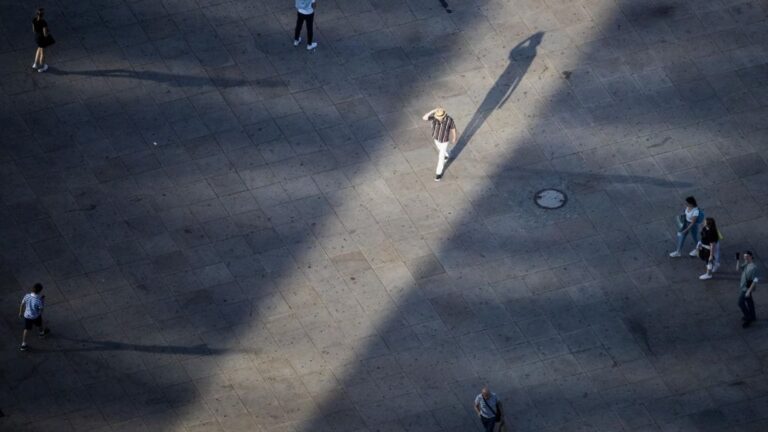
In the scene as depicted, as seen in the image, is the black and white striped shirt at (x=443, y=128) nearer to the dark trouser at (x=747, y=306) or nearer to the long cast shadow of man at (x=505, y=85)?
the long cast shadow of man at (x=505, y=85)

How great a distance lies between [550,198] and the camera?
114ft

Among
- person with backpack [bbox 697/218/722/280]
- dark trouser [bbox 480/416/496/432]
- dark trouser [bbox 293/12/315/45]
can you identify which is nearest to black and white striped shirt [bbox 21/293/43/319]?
dark trouser [bbox 480/416/496/432]

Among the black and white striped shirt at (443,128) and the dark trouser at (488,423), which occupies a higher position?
the black and white striped shirt at (443,128)

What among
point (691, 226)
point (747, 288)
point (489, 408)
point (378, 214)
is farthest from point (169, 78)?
point (747, 288)

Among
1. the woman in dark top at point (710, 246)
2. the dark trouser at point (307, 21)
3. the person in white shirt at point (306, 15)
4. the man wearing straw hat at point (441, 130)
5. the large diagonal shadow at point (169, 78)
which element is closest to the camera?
the woman in dark top at point (710, 246)

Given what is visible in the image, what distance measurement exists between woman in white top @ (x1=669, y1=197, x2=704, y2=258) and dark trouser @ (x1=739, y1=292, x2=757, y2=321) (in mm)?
1840

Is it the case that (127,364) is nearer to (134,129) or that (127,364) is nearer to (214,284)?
(214,284)

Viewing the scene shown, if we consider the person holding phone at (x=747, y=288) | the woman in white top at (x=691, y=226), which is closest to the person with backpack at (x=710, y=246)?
the woman in white top at (x=691, y=226)

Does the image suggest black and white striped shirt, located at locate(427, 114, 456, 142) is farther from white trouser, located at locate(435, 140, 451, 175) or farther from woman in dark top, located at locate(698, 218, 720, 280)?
woman in dark top, located at locate(698, 218, 720, 280)

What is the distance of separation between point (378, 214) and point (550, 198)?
12.3ft

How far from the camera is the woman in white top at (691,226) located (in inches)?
1292

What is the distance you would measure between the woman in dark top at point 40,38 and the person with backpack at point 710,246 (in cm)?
1535

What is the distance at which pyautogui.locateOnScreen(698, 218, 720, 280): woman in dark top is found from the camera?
32469 millimetres

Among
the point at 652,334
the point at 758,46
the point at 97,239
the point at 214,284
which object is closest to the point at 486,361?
the point at 652,334
